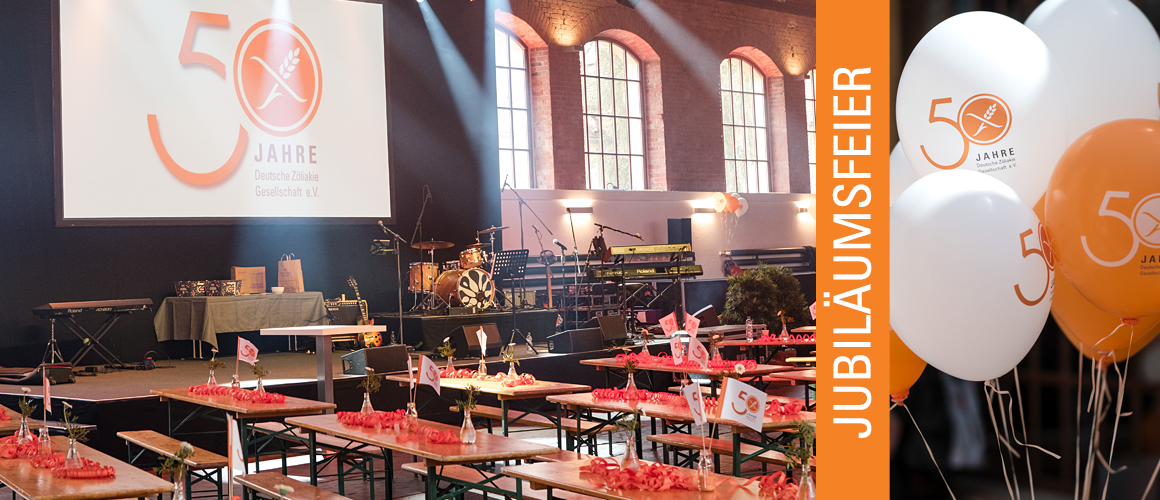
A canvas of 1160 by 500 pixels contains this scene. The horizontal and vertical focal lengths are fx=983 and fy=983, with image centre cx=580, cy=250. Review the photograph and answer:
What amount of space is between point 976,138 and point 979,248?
384 millimetres

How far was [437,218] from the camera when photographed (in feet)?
37.6

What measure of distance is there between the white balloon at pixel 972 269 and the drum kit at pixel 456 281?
285 inches

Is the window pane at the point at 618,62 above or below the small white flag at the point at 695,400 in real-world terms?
above

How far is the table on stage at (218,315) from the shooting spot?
9.45 metres

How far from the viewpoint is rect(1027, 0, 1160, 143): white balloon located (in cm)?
284

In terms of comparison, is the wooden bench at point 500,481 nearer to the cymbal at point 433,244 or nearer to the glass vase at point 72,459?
the glass vase at point 72,459

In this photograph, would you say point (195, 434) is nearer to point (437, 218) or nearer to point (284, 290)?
point (284, 290)

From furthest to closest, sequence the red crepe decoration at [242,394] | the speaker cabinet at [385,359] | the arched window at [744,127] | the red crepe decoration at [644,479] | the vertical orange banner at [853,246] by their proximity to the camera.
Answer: the arched window at [744,127] < the speaker cabinet at [385,359] < the red crepe decoration at [242,394] < the red crepe decoration at [644,479] < the vertical orange banner at [853,246]

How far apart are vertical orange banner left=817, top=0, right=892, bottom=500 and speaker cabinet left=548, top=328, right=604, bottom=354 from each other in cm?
589

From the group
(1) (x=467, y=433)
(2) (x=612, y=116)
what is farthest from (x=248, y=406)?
(2) (x=612, y=116)

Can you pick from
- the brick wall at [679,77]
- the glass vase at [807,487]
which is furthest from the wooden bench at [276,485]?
the brick wall at [679,77]

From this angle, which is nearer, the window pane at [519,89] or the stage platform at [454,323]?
the stage platform at [454,323]

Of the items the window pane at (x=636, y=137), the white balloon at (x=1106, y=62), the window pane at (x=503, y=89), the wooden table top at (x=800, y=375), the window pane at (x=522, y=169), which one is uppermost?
the window pane at (x=503, y=89)

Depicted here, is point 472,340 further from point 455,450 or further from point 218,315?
point 455,450
